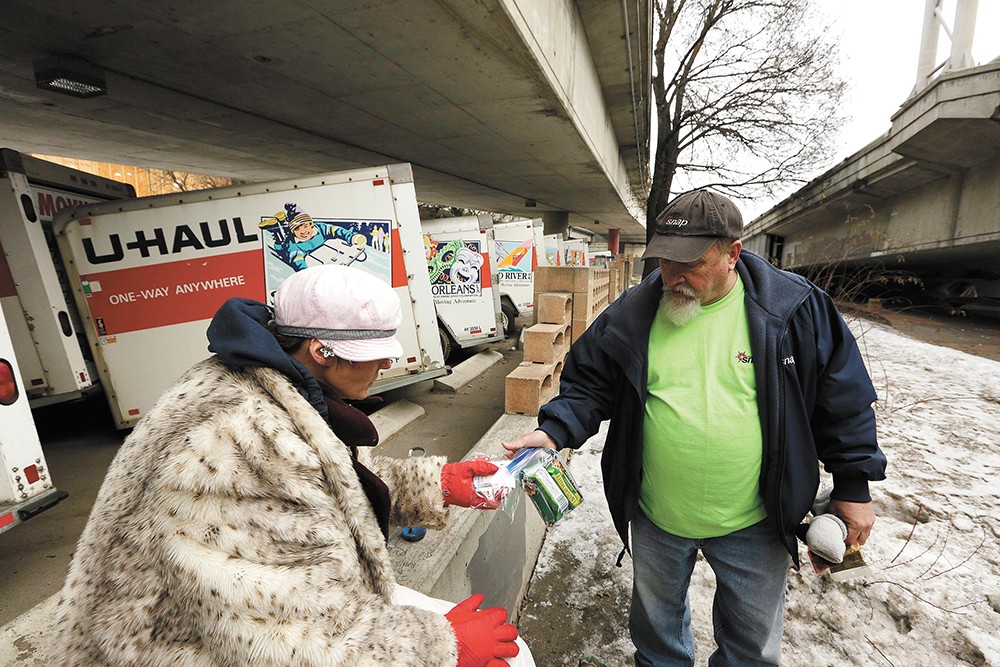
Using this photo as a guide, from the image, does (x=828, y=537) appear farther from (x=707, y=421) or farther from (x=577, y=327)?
(x=577, y=327)

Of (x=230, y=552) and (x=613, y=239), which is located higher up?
(x=613, y=239)

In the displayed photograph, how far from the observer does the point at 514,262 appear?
491 inches

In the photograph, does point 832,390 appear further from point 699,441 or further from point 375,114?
point 375,114

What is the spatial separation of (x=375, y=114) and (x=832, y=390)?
24.9ft

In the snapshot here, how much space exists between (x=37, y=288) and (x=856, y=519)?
685 centimetres

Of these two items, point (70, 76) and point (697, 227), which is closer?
point (697, 227)

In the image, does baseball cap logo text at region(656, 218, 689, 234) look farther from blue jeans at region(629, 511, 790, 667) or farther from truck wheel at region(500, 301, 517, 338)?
truck wheel at region(500, 301, 517, 338)

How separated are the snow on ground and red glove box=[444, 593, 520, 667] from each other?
1345 mm

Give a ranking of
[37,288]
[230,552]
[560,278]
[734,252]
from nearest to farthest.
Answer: [230,552]
[734,252]
[37,288]
[560,278]

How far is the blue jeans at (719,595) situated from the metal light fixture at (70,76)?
774 centimetres

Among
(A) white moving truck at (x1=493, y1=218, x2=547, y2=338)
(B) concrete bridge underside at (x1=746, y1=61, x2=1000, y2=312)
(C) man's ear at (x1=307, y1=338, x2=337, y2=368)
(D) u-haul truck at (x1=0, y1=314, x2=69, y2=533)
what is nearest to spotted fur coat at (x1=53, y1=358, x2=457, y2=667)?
(C) man's ear at (x1=307, y1=338, x2=337, y2=368)

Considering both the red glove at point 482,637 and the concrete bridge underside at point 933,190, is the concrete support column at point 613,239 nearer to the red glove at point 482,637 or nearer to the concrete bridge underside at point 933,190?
the concrete bridge underside at point 933,190

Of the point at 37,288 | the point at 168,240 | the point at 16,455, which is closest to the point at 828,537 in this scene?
the point at 16,455

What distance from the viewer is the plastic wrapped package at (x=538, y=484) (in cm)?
188
